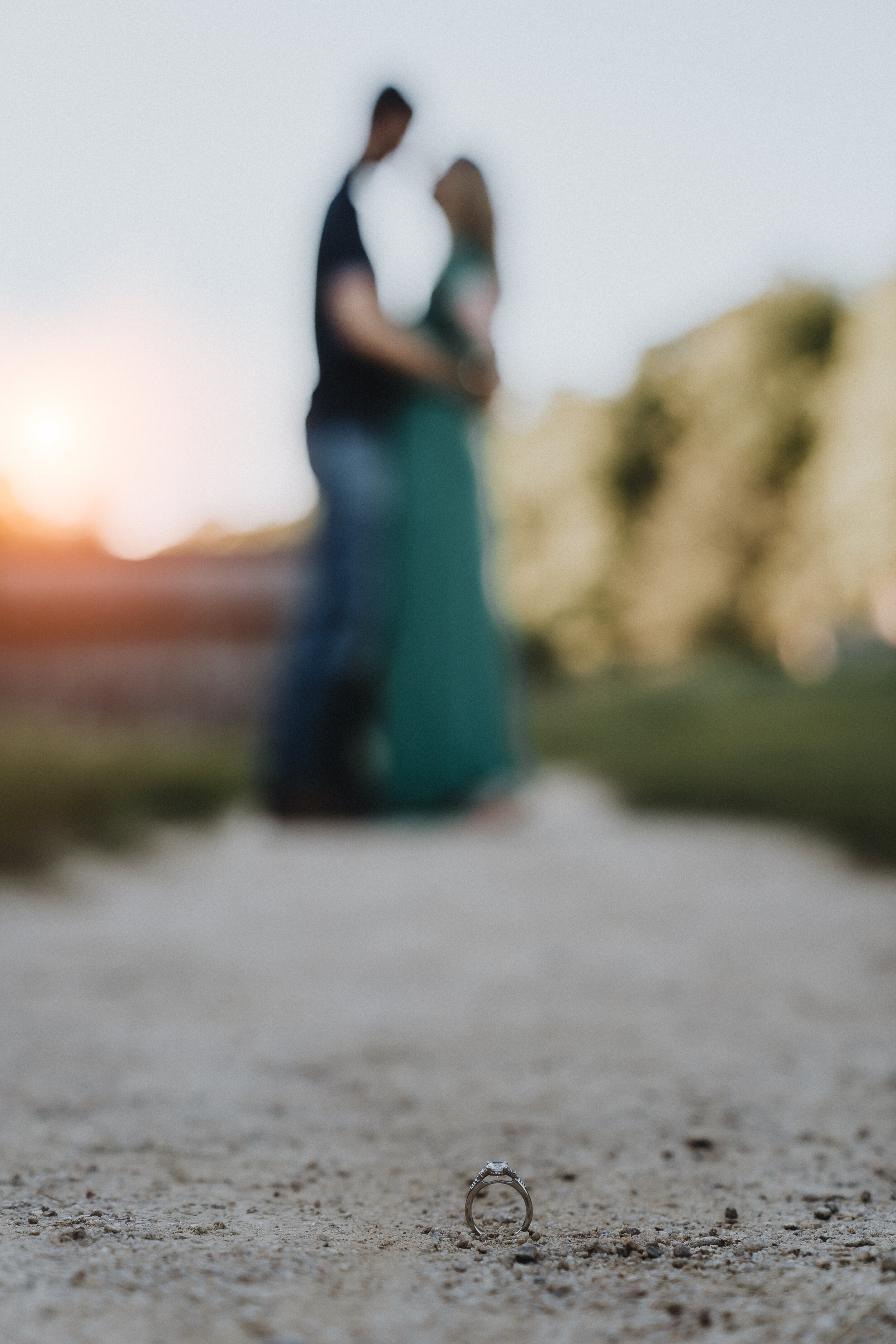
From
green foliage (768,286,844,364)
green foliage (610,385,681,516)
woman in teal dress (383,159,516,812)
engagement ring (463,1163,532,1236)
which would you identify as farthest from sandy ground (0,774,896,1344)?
green foliage (610,385,681,516)

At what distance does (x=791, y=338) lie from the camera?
13.6 metres

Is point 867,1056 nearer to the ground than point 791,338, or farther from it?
nearer to the ground

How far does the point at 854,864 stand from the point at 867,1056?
1.10 m

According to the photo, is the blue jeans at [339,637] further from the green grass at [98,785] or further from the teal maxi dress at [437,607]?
the green grass at [98,785]

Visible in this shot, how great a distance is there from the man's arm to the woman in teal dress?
0.14 m

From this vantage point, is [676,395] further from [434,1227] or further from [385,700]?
[434,1227]

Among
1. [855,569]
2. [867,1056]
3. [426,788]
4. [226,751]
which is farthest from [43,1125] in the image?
[855,569]

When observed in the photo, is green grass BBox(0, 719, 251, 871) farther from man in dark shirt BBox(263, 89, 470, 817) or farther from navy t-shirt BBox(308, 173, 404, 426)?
navy t-shirt BBox(308, 173, 404, 426)

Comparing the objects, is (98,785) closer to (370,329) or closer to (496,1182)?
(370,329)

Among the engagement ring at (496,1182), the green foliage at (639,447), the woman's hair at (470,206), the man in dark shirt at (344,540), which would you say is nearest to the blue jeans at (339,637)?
the man in dark shirt at (344,540)

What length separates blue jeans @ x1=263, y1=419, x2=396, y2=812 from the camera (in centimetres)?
260

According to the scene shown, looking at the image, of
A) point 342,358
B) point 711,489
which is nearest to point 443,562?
point 342,358

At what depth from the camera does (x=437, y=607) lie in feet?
9.11

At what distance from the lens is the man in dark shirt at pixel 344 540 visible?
2561 mm
